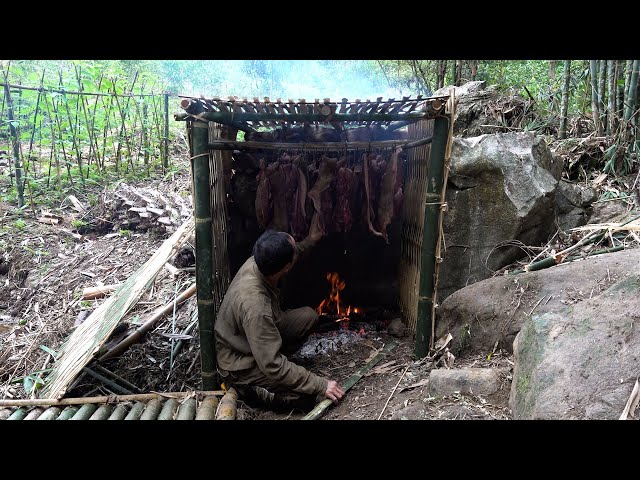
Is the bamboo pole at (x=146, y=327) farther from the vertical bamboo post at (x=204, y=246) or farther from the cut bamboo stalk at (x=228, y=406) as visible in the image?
the cut bamboo stalk at (x=228, y=406)

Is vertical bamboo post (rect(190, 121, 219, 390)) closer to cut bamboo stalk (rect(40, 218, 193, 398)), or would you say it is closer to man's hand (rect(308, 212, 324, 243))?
cut bamboo stalk (rect(40, 218, 193, 398))

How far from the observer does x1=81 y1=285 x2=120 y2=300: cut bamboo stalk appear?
6562 millimetres

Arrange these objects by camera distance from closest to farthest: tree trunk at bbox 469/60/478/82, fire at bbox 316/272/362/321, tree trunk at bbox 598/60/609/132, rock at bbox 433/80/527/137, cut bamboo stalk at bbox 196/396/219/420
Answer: cut bamboo stalk at bbox 196/396/219/420, fire at bbox 316/272/362/321, tree trunk at bbox 598/60/609/132, rock at bbox 433/80/527/137, tree trunk at bbox 469/60/478/82

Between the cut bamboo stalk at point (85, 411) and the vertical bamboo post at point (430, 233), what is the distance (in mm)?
3043

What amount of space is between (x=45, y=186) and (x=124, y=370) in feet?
17.7

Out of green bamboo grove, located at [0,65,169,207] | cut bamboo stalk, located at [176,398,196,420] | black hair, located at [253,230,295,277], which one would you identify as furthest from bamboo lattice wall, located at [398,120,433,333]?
green bamboo grove, located at [0,65,169,207]

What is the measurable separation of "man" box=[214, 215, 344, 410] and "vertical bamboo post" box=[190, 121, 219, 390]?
0.10m

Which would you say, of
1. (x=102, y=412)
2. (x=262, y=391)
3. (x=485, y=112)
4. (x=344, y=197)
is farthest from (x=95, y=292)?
(x=485, y=112)

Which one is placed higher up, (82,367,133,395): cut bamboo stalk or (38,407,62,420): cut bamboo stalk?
(38,407,62,420): cut bamboo stalk

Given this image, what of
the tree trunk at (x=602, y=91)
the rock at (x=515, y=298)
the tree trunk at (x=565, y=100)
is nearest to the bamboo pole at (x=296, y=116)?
the rock at (x=515, y=298)

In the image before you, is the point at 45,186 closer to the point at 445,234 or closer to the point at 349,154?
the point at 349,154

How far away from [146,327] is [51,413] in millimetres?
1862

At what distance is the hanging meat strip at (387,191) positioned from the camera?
4949 mm

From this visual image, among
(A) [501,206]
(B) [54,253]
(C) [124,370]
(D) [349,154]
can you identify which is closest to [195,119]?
(D) [349,154]
